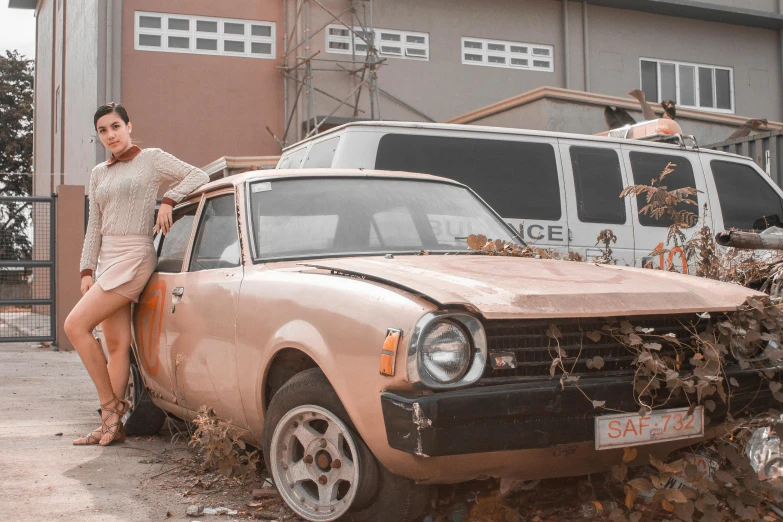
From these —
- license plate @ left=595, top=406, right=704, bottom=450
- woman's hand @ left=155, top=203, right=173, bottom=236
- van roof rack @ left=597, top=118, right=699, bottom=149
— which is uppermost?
van roof rack @ left=597, top=118, right=699, bottom=149

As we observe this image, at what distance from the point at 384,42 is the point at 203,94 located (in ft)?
13.0

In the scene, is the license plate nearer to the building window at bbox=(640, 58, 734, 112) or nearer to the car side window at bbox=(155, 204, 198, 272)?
the car side window at bbox=(155, 204, 198, 272)

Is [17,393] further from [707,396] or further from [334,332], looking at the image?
[707,396]

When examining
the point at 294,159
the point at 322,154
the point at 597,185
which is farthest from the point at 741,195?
the point at 294,159

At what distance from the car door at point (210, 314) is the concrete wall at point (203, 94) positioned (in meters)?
12.5

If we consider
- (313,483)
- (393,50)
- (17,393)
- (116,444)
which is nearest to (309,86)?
(393,50)

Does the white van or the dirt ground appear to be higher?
the white van

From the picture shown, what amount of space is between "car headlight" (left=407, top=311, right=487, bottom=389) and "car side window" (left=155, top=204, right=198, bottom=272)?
2.30 m

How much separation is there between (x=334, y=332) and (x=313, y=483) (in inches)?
28.0

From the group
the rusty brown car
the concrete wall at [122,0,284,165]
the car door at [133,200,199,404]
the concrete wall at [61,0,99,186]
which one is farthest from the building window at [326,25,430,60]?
the rusty brown car

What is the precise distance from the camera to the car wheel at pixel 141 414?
5.39 metres

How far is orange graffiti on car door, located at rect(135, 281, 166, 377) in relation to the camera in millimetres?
4902

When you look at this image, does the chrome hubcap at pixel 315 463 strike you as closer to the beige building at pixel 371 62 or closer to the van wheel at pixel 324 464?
the van wheel at pixel 324 464

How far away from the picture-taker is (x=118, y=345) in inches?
205
